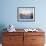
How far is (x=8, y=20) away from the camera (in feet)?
14.6

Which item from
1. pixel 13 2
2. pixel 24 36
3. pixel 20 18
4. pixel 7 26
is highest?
pixel 13 2

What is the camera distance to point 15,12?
4.44 meters

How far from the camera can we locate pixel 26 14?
4473mm

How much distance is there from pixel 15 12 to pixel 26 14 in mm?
387

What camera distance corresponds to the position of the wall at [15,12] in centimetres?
443

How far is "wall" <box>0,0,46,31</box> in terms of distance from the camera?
4426mm

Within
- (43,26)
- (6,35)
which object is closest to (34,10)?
(43,26)

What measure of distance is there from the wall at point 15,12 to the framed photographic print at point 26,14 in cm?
10

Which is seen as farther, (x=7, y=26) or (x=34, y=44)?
(x=7, y=26)

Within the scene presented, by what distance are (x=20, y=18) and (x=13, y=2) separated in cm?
60

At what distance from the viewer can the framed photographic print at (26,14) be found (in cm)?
445

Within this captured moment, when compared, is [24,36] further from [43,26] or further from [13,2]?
[13,2]

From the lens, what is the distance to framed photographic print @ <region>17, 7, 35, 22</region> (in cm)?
445

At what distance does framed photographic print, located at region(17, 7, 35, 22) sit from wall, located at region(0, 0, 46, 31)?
0.34ft
